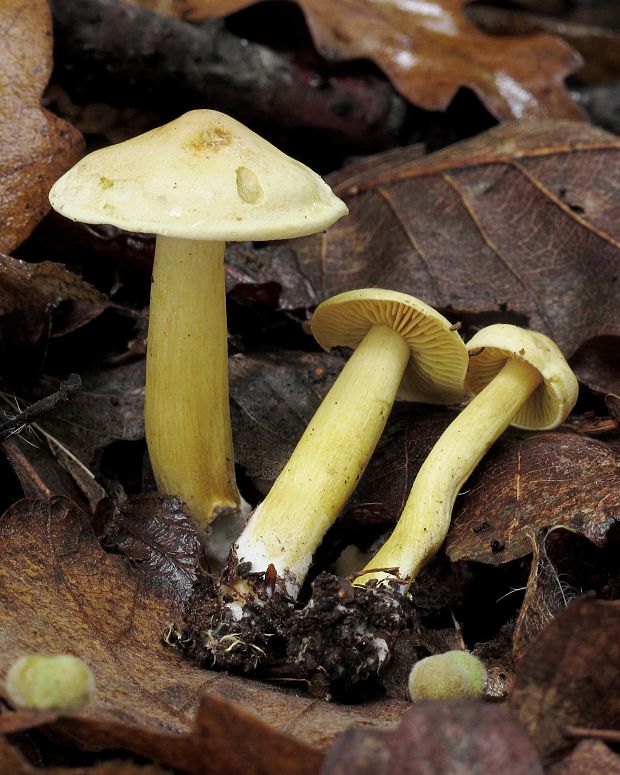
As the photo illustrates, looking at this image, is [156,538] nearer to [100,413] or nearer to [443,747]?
[100,413]

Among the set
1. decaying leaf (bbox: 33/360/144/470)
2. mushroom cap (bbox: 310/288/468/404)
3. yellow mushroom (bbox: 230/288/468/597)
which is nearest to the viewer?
yellow mushroom (bbox: 230/288/468/597)

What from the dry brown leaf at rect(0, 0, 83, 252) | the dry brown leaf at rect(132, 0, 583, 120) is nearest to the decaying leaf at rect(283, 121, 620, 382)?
the dry brown leaf at rect(132, 0, 583, 120)

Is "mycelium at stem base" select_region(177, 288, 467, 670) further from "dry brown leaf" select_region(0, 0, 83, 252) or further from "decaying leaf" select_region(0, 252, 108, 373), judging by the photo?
"dry brown leaf" select_region(0, 0, 83, 252)

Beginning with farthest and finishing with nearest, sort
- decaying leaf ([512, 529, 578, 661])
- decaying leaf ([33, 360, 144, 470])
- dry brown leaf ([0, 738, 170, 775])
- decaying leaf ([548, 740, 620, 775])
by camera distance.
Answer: decaying leaf ([33, 360, 144, 470]), decaying leaf ([512, 529, 578, 661]), decaying leaf ([548, 740, 620, 775]), dry brown leaf ([0, 738, 170, 775])

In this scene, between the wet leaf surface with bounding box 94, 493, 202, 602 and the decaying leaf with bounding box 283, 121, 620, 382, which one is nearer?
the wet leaf surface with bounding box 94, 493, 202, 602

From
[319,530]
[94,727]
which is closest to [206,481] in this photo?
[319,530]

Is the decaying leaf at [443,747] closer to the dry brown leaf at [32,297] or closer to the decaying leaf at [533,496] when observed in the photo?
the decaying leaf at [533,496]

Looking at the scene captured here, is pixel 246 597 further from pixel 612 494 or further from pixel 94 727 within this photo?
pixel 612 494

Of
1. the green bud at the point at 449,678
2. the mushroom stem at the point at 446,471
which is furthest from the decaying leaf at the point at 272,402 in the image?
the green bud at the point at 449,678
